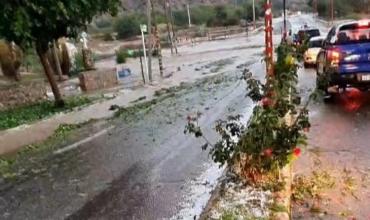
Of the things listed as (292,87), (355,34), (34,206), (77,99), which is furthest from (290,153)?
(77,99)

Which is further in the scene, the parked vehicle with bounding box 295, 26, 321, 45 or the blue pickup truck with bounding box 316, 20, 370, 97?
the blue pickup truck with bounding box 316, 20, 370, 97

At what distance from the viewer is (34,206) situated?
8242mm

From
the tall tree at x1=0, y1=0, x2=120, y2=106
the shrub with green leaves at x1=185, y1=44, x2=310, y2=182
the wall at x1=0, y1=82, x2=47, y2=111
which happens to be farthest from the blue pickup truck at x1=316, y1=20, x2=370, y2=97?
the wall at x1=0, y1=82, x2=47, y2=111

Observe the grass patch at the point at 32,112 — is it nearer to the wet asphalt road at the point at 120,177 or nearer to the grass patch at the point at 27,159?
the grass patch at the point at 27,159

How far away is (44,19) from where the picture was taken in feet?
57.3

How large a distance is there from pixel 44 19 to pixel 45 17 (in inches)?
6.1

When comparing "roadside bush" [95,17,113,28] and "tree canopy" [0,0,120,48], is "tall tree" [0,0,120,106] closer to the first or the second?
"tree canopy" [0,0,120,48]

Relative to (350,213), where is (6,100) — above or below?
below

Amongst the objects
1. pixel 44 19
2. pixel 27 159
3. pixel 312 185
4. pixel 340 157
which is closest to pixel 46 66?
pixel 44 19

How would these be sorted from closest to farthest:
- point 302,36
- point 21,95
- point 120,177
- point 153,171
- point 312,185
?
point 312,185
point 120,177
point 153,171
point 302,36
point 21,95

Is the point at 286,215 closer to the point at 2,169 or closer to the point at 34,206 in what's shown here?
the point at 34,206

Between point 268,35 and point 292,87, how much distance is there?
2353 mm

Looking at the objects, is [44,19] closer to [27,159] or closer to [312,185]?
[27,159]

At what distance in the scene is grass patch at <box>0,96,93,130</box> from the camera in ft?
56.1
